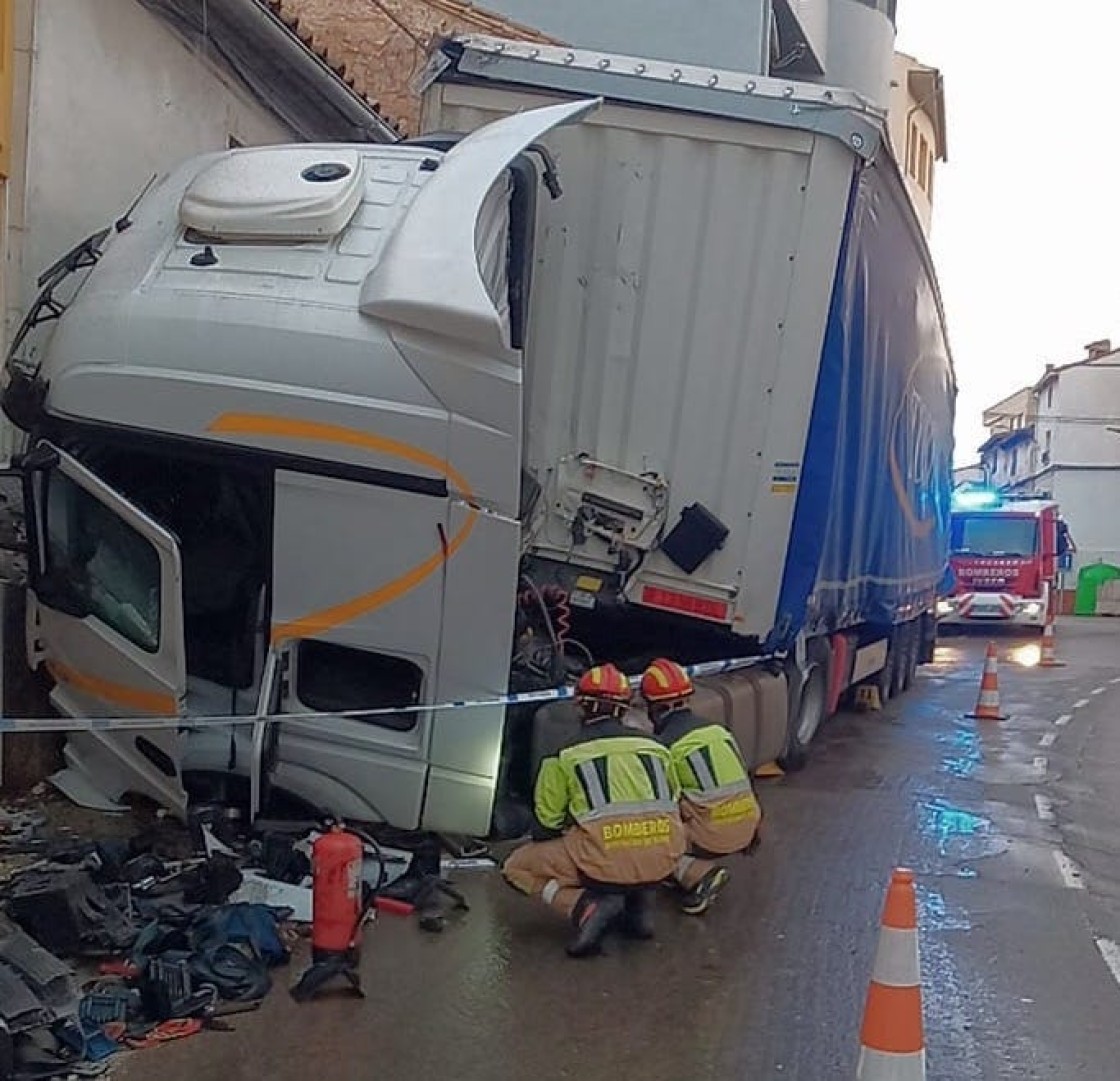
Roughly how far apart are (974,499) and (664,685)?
937 inches

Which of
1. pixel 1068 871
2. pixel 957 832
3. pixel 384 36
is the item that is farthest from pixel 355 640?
pixel 384 36

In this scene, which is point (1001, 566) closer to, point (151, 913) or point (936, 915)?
point (936, 915)

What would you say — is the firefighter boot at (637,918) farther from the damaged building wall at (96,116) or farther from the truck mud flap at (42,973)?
the damaged building wall at (96,116)

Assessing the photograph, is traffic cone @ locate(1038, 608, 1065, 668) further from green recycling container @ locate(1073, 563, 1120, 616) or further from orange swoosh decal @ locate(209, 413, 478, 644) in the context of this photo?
green recycling container @ locate(1073, 563, 1120, 616)

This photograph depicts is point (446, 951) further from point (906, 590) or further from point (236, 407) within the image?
point (906, 590)

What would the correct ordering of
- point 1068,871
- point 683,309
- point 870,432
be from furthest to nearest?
point 870,432 → point 683,309 → point 1068,871

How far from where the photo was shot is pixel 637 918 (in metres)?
6.30

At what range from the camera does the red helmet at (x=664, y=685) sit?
6.77m

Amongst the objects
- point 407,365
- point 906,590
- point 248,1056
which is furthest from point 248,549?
point 906,590

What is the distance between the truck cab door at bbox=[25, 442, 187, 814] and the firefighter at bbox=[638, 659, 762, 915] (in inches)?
82.1

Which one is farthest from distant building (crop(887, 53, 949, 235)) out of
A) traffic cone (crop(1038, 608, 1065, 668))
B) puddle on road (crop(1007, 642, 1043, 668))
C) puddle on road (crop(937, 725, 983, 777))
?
puddle on road (crop(937, 725, 983, 777))

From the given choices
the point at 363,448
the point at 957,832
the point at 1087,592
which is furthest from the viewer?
the point at 1087,592

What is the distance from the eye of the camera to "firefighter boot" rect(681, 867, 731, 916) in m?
6.67

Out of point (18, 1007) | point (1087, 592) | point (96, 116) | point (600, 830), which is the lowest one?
point (1087, 592)
